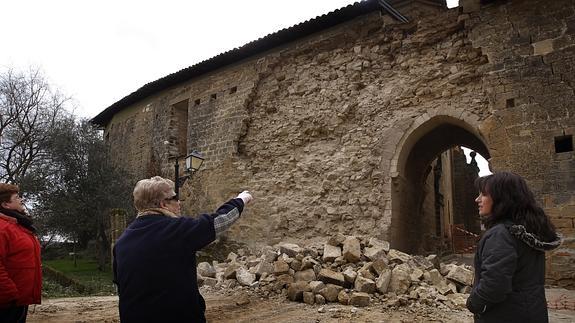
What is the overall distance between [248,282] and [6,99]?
1617 centimetres

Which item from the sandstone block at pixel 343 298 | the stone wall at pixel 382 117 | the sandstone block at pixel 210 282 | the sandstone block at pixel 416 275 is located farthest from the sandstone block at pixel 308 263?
the stone wall at pixel 382 117

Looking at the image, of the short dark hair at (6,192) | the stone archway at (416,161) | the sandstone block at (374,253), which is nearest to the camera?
the short dark hair at (6,192)

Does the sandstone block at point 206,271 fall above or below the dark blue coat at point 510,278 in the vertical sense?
below

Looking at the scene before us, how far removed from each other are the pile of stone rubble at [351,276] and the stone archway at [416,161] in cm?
226

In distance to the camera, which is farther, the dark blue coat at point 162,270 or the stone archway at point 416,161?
the stone archway at point 416,161

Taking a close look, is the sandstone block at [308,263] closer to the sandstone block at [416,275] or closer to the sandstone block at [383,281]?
the sandstone block at [383,281]

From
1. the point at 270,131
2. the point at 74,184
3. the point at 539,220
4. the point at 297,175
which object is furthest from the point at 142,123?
the point at 539,220

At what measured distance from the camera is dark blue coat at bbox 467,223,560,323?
2287mm

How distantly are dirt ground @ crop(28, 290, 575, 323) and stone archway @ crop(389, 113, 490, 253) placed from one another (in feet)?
11.0

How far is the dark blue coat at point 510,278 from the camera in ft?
7.50

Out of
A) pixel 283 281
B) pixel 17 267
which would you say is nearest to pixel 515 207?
pixel 17 267

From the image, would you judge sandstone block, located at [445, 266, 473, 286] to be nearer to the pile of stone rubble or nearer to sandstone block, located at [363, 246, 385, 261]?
the pile of stone rubble

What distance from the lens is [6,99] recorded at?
60.4 feet

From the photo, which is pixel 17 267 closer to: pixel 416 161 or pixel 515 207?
pixel 515 207
